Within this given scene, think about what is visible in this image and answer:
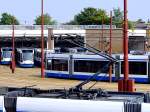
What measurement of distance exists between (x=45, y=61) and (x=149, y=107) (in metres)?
44.5

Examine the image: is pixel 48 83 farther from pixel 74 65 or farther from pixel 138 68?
pixel 138 68

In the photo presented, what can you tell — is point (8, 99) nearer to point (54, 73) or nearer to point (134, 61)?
point (134, 61)

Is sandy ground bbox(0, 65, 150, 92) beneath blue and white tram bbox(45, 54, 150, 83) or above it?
beneath

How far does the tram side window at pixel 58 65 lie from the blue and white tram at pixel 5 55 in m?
23.5

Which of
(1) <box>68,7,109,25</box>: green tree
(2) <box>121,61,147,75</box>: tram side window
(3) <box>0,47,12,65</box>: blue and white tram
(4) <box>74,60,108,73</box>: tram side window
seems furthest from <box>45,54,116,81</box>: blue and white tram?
(1) <box>68,7,109,25</box>: green tree

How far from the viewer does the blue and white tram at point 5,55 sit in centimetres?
7519

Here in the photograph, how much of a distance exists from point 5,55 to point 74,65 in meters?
28.1

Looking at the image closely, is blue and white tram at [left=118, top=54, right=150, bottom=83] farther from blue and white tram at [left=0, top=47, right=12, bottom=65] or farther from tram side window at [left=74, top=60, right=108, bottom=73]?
blue and white tram at [left=0, top=47, right=12, bottom=65]

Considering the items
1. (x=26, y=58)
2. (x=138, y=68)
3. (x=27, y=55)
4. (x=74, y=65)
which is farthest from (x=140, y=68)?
(x=26, y=58)

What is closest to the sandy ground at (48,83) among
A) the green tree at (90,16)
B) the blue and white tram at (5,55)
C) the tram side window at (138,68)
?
the tram side window at (138,68)

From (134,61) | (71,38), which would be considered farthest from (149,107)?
(134,61)

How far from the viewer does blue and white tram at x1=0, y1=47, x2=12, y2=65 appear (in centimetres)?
7519

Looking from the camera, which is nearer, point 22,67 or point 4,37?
point 22,67

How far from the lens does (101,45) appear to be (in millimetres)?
82688
